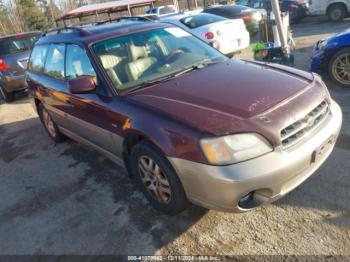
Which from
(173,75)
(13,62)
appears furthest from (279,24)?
(13,62)

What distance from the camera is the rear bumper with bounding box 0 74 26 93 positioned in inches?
340

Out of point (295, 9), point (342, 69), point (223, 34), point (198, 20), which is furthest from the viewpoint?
point (295, 9)

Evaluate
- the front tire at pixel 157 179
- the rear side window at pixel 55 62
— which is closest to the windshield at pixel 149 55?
the front tire at pixel 157 179

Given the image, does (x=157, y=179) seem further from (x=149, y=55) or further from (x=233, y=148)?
(x=149, y=55)

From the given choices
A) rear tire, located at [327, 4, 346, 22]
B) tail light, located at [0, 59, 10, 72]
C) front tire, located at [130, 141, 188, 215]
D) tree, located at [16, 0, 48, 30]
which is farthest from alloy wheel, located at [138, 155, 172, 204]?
tree, located at [16, 0, 48, 30]

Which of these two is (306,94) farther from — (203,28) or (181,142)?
(203,28)

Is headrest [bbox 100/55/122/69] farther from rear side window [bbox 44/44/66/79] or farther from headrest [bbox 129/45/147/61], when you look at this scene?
rear side window [bbox 44/44/66/79]

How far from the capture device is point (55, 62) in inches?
174

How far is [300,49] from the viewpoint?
8750 millimetres

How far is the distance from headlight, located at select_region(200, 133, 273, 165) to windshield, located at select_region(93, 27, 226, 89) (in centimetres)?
123

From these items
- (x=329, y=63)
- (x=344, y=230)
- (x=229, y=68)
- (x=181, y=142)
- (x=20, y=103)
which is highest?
(x=229, y=68)

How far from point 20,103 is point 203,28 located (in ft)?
17.7

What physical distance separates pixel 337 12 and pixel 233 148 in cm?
1178

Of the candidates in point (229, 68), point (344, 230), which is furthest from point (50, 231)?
point (344, 230)
